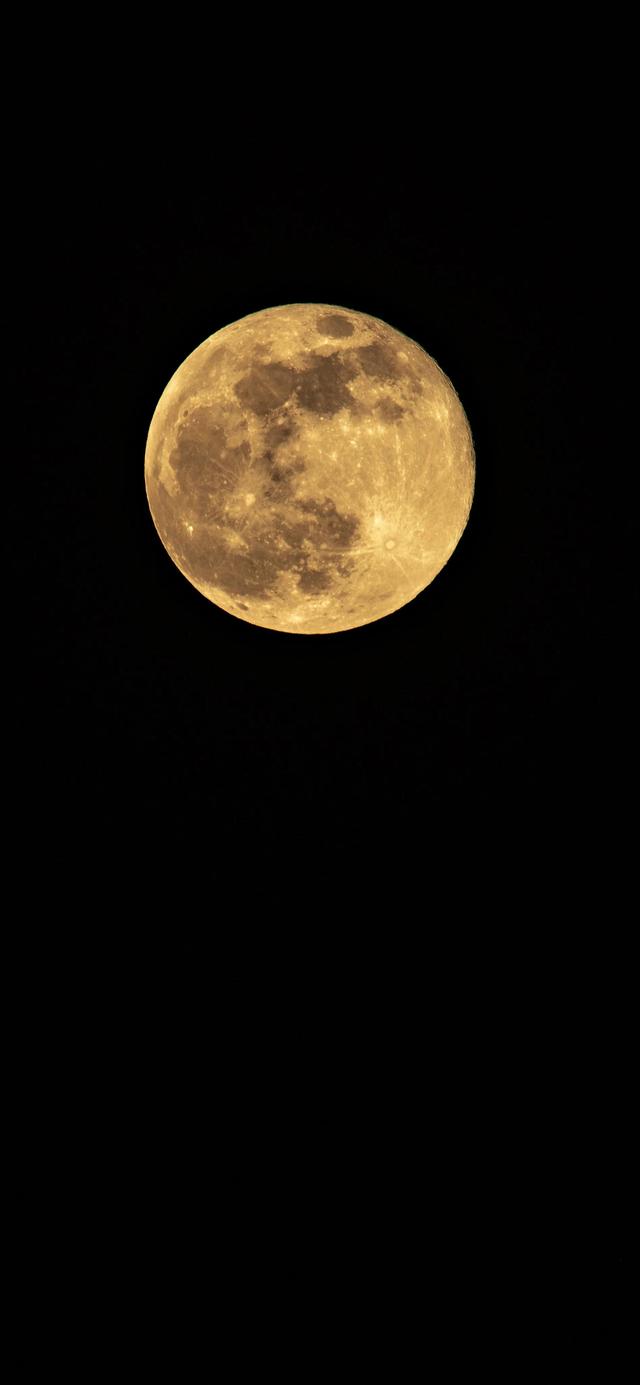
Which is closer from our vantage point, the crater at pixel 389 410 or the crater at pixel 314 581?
the crater at pixel 389 410

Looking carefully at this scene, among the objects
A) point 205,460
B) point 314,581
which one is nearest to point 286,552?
point 314,581

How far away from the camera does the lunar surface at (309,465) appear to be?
3.76 metres

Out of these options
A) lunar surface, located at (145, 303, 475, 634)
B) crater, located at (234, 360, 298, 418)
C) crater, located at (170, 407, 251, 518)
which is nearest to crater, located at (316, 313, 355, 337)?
lunar surface, located at (145, 303, 475, 634)

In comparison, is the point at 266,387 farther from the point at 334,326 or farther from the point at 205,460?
the point at 334,326

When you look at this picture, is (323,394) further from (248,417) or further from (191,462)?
(191,462)

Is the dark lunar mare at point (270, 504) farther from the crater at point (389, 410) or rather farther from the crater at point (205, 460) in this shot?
the crater at point (389, 410)

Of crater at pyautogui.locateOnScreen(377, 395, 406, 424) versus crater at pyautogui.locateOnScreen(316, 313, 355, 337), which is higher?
crater at pyautogui.locateOnScreen(316, 313, 355, 337)

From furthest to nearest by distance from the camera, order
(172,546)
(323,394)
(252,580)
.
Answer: (172,546)
(252,580)
(323,394)

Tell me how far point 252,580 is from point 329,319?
1280 mm

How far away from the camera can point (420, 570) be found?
13.9ft

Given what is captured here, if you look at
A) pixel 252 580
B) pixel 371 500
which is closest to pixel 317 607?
pixel 252 580

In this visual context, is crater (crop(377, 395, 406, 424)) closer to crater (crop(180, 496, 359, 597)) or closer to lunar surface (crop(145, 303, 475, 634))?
lunar surface (crop(145, 303, 475, 634))

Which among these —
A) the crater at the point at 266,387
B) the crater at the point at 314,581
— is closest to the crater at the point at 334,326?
the crater at the point at 266,387

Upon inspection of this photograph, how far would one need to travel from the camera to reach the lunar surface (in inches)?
148
